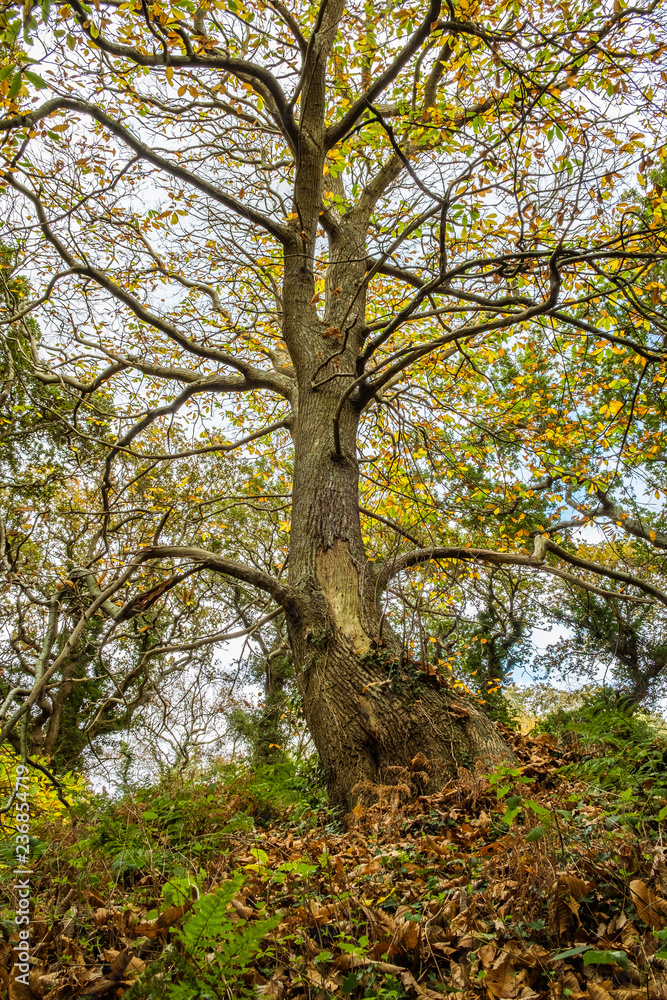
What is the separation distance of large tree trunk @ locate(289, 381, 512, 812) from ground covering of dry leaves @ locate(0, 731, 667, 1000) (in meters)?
0.73

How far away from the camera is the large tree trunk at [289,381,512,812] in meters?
3.91

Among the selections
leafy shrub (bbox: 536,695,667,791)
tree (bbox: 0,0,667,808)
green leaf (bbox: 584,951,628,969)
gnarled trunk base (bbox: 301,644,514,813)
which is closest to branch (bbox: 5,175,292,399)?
tree (bbox: 0,0,667,808)

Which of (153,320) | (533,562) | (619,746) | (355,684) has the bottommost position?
(619,746)

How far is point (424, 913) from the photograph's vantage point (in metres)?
2.22

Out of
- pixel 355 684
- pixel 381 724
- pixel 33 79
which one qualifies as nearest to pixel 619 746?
pixel 381 724

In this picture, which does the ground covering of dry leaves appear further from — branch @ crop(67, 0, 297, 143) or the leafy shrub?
branch @ crop(67, 0, 297, 143)

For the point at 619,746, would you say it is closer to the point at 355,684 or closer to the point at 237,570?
the point at 355,684

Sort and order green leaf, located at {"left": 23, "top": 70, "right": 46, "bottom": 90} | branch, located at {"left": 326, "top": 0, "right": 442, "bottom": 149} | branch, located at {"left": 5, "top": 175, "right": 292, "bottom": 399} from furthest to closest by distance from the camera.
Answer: branch, located at {"left": 5, "top": 175, "right": 292, "bottom": 399}, branch, located at {"left": 326, "top": 0, "right": 442, "bottom": 149}, green leaf, located at {"left": 23, "top": 70, "right": 46, "bottom": 90}

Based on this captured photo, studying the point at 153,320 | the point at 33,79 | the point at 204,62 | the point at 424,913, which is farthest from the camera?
the point at 153,320

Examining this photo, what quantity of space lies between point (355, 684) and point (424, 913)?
6.24 feet

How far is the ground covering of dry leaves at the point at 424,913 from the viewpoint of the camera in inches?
71.7

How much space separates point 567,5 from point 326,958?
720 centimetres

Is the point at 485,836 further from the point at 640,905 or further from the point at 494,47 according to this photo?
the point at 494,47

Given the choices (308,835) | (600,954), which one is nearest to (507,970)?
(600,954)
